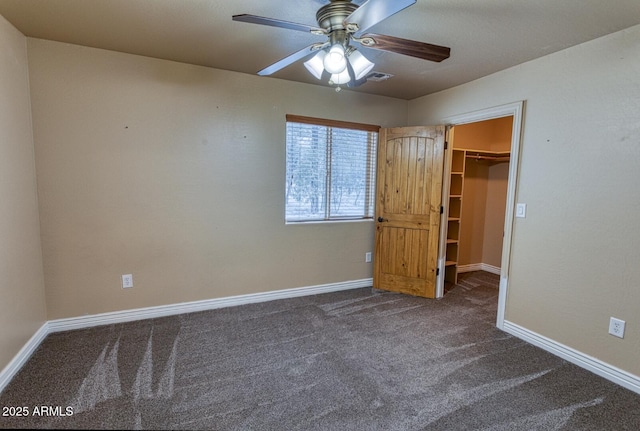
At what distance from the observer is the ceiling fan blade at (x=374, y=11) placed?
4.30ft

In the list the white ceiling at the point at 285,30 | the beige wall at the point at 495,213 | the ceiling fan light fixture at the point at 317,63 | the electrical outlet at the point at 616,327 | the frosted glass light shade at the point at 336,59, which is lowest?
the electrical outlet at the point at 616,327

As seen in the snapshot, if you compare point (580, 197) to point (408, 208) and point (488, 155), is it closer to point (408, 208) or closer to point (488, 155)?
point (408, 208)

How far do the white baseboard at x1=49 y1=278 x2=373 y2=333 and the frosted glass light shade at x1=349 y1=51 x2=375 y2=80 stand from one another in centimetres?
242

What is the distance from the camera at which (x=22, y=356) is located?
2.20 meters

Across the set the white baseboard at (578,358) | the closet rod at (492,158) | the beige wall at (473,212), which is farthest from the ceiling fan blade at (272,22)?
the beige wall at (473,212)

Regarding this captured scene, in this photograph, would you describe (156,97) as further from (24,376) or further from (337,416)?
(337,416)

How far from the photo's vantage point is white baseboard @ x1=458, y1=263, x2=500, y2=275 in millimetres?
4688

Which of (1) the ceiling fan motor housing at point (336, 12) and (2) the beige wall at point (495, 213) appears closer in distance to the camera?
(1) the ceiling fan motor housing at point (336, 12)

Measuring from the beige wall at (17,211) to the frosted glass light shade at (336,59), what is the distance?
85.4 inches

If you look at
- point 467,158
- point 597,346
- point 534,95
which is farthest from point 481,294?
point 534,95

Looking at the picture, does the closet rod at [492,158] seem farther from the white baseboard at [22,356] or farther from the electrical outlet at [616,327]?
the white baseboard at [22,356]

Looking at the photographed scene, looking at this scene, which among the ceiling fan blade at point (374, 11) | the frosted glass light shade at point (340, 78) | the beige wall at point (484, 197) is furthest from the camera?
the beige wall at point (484, 197)

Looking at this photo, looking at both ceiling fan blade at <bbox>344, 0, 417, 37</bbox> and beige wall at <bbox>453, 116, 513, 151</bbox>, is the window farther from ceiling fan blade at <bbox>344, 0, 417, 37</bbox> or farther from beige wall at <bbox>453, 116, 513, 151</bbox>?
ceiling fan blade at <bbox>344, 0, 417, 37</bbox>

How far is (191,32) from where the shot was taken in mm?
→ 2244
